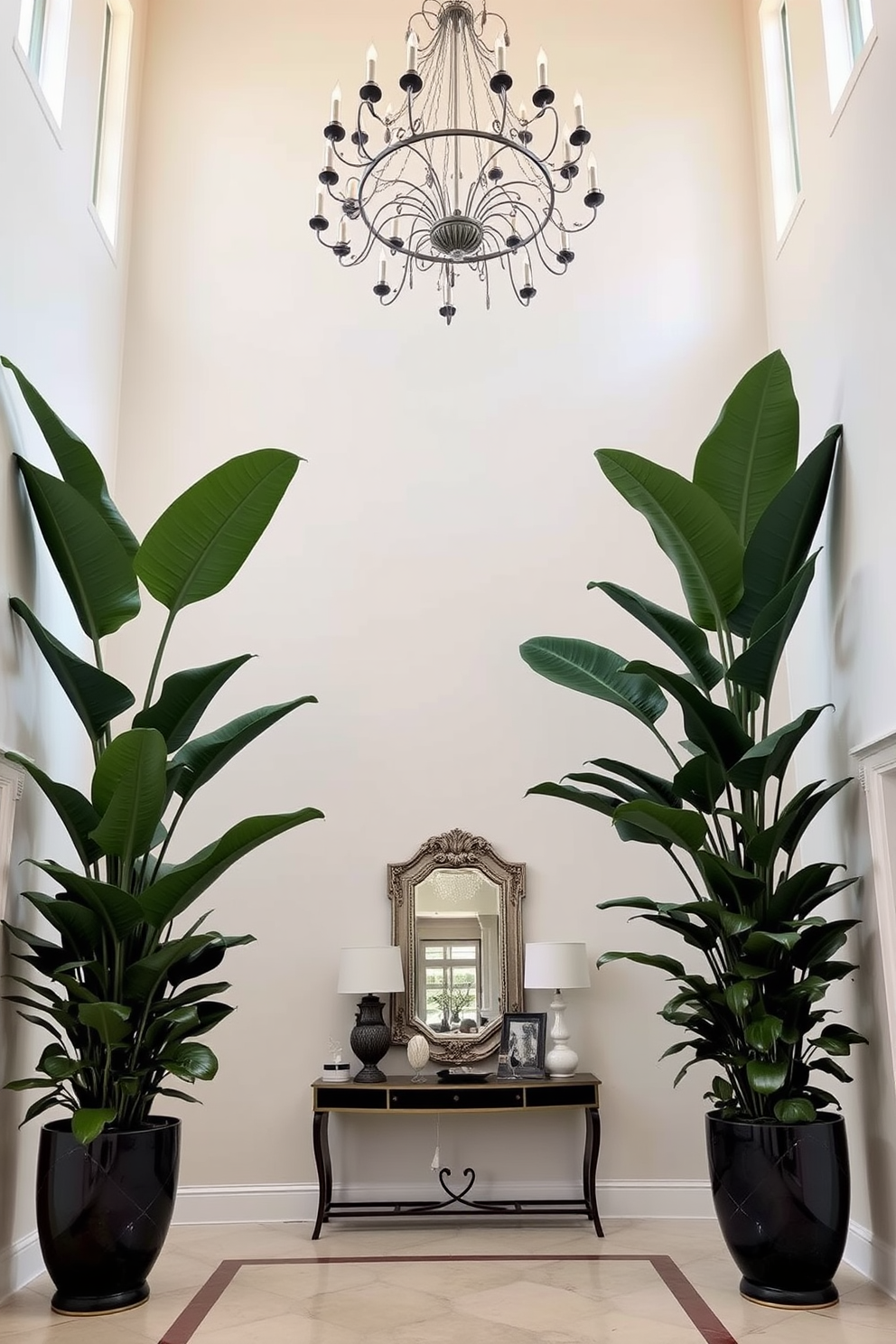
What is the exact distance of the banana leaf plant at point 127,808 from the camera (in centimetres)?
389

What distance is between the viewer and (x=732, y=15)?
266 inches

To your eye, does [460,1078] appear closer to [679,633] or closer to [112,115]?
[679,633]

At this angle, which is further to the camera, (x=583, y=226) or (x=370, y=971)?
(x=370, y=971)

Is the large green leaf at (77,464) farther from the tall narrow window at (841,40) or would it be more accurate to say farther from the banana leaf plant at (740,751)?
the tall narrow window at (841,40)

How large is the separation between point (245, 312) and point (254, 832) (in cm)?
357

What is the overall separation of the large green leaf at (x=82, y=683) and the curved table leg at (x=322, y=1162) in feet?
6.80

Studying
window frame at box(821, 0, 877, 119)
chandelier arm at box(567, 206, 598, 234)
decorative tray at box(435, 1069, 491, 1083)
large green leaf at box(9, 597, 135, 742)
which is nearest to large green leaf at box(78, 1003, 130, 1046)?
large green leaf at box(9, 597, 135, 742)

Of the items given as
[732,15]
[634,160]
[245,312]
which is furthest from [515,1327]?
[732,15]

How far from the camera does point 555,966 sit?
17.2ft

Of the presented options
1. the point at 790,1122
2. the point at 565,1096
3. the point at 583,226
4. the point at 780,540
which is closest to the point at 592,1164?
the point at 565,1096

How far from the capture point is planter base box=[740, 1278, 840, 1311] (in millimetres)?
3873

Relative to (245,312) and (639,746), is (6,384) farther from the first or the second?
(639,746)

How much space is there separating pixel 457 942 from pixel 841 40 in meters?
4.62

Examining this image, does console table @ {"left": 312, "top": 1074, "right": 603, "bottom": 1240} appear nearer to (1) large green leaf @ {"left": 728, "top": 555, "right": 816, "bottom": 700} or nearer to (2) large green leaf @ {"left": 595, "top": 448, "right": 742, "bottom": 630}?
(1) large green leaf @ {"left": 728, "top": 555, "right": 816, "bottom": 700}
